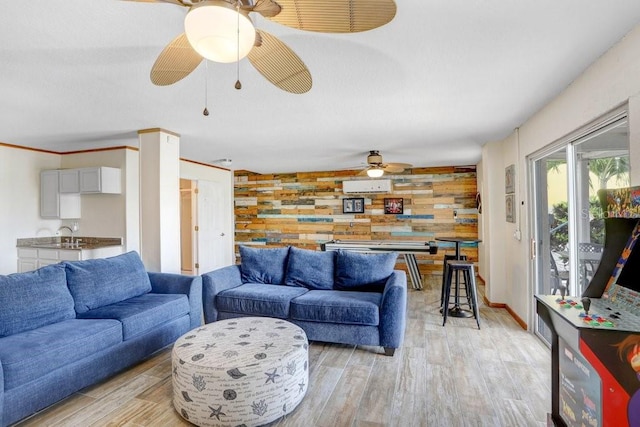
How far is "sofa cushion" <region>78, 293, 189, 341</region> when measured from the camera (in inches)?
104

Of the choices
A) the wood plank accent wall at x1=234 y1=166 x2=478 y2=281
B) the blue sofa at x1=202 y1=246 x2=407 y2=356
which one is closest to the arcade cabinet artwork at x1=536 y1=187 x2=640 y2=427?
the blue sofa at x1=202 y1=246 x2=407 y2=356

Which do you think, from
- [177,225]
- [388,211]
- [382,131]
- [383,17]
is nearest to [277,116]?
[382,131]

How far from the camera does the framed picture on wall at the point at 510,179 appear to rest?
12.7ft

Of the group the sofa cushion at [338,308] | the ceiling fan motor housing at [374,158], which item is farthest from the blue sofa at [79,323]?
the ceiling fan motor housing at [374,158]

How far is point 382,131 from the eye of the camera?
3904 millimetres

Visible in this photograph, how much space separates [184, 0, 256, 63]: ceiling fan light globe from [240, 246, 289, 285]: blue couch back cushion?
2782 mm

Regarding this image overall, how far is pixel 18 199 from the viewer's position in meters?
4.70

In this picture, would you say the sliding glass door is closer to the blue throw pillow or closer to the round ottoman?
the blue throw pillow

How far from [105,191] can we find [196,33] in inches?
166

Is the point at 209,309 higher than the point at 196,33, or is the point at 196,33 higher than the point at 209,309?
the point at 196,33

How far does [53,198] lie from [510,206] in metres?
6.25

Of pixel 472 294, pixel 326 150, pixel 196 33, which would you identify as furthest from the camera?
pixel 326 150

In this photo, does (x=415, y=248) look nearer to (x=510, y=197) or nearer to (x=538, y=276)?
(x=510, y=197)

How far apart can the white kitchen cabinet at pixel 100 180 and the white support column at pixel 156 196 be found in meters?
1.12
